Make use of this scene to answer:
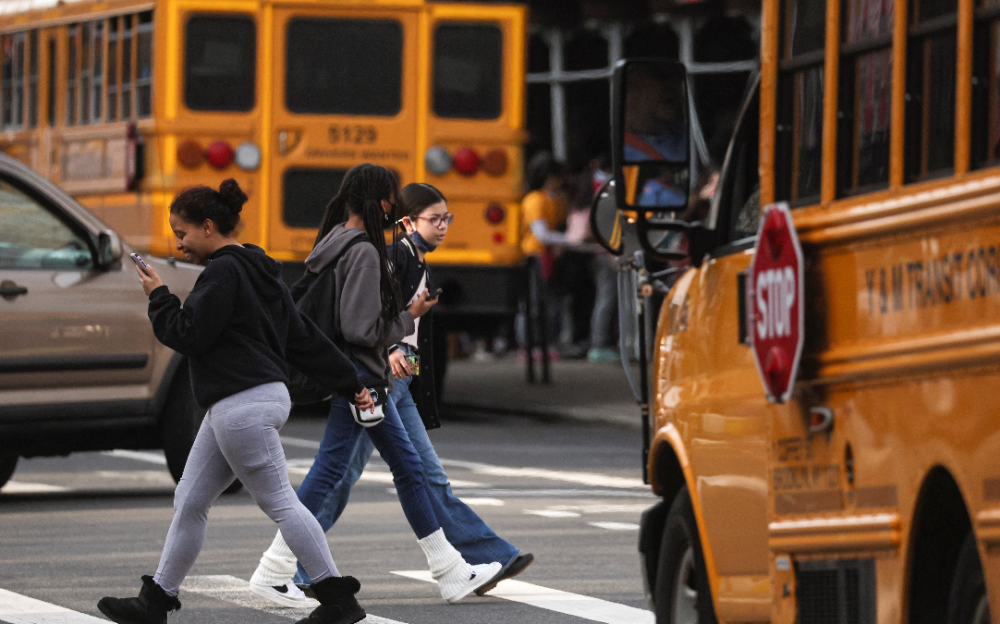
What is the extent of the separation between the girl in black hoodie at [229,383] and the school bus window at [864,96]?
2.45 meters

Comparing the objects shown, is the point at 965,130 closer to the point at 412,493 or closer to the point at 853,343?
the point at 853,343

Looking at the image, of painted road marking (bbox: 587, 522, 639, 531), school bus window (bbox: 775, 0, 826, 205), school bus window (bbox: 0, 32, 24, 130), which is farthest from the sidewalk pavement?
school bus window (bbox: 775, 0, 826, 205)

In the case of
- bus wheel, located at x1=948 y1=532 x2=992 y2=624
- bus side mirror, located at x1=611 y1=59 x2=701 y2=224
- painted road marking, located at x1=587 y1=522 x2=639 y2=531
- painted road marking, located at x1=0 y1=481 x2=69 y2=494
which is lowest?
painted road marking, located at x1=0 y1=481 x2=69 y2=494

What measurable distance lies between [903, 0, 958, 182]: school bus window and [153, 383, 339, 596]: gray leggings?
2.82 meters

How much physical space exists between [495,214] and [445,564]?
8.59 meters

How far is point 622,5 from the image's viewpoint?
91.1 ft

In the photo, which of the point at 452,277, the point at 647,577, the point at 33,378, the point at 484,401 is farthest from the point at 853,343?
the point at 484,401

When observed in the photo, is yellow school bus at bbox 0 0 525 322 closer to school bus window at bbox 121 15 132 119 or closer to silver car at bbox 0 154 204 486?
school bus window at bbox 121 15 132 119

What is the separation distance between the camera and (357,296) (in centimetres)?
802

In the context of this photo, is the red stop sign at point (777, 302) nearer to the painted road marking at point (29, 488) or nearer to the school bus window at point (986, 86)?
the school bus window at point (986, 86)

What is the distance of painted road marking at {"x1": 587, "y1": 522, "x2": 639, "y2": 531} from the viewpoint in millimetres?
10703

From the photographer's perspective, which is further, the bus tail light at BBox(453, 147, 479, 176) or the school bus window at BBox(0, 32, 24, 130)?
the school bus window at BBox(0, 32, 24, 130)

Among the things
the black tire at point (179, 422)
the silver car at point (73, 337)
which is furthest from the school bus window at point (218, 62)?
the black tire at point (179, 422)

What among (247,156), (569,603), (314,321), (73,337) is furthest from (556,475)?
(314,321)
